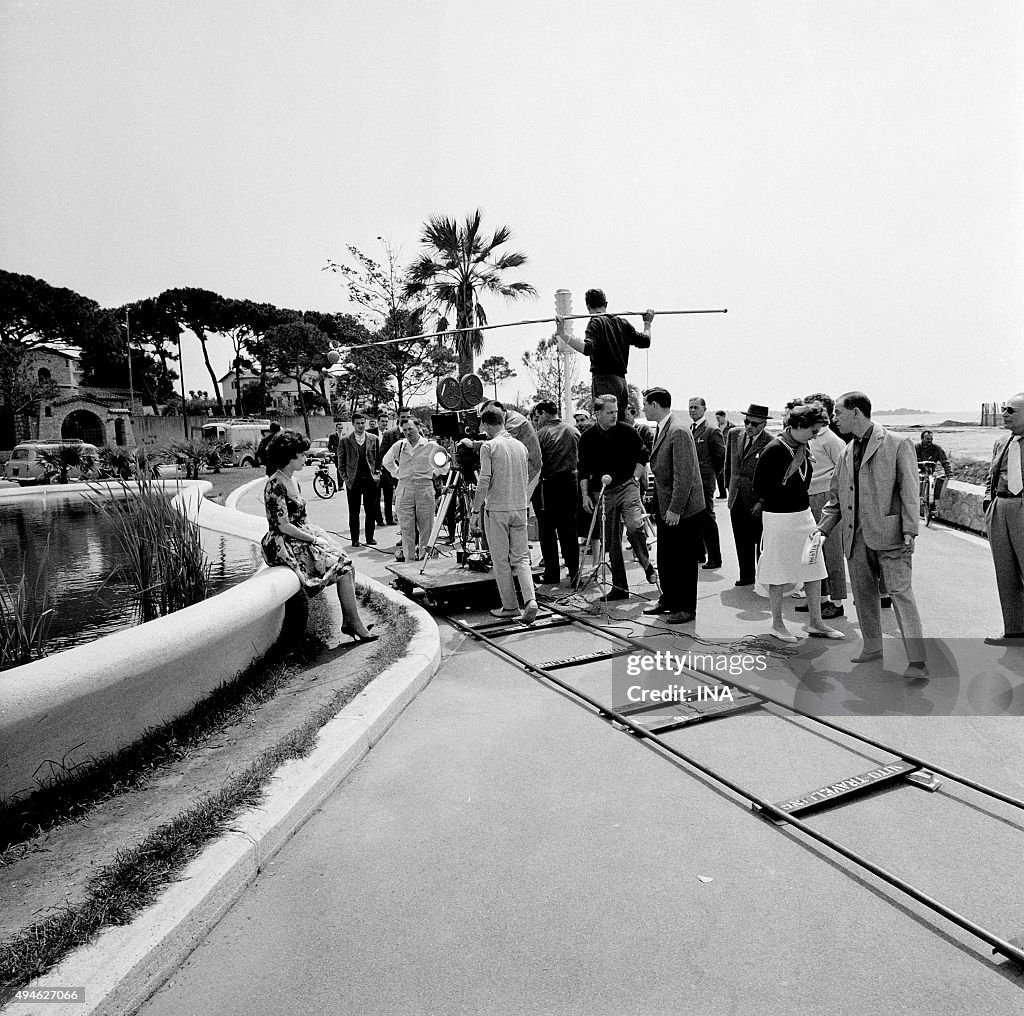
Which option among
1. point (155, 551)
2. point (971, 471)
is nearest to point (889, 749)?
point (155, 551)

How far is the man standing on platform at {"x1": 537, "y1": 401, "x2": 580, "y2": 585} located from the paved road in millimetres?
4084

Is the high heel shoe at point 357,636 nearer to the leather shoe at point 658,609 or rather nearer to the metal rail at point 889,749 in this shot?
the metal rail at point 889,749

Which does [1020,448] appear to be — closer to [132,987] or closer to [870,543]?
[870,543]

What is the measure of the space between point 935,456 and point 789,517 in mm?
8848

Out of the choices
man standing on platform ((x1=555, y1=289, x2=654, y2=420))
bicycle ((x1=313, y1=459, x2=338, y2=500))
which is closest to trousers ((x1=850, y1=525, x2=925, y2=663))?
man standing on platform ((x1=555, y1=289, x2=654, y2=420))

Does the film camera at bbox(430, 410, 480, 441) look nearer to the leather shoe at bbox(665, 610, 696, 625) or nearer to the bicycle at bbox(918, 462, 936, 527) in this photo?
the leather shoe at bbox(665, 610, 696, 625)

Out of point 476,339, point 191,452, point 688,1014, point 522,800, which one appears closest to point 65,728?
point 522,800

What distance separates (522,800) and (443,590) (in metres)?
3.93

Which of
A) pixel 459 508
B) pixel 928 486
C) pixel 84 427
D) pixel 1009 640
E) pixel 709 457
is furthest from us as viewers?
pixel 84 427

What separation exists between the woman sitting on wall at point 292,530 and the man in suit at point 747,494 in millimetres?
4225

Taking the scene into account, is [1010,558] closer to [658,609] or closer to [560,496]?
[658,609]

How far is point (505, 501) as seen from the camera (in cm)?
693

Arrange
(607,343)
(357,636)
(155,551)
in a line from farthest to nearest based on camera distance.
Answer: (607,343)
(357,636)
(155,551)

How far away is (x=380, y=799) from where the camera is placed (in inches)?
145
